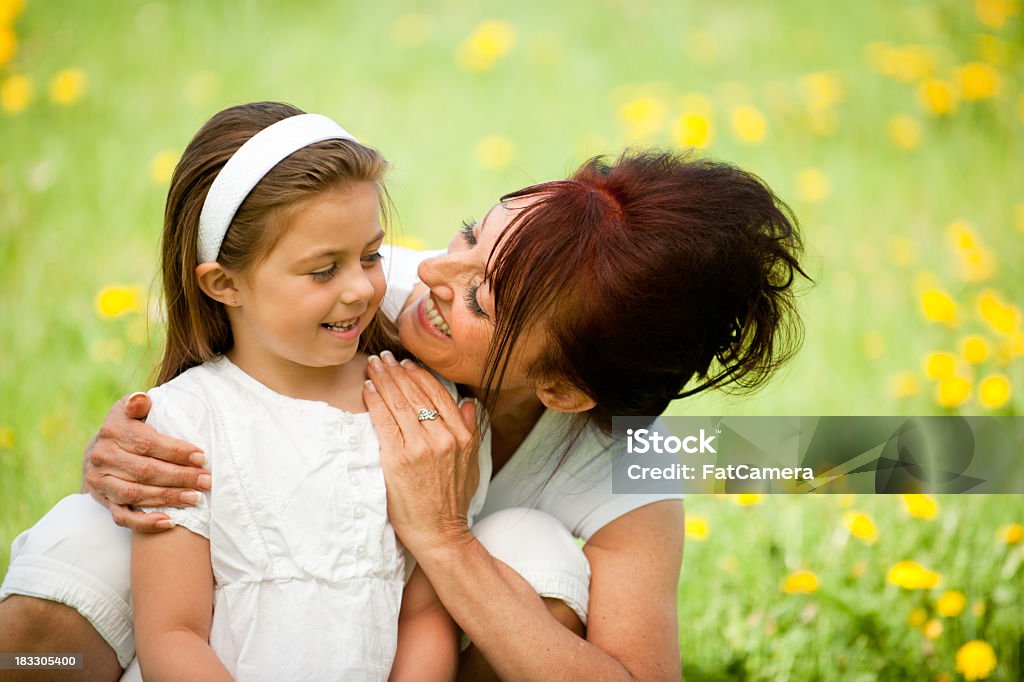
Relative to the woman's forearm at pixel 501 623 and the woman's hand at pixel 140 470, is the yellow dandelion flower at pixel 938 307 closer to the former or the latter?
the woman's forearm at pixel 501 623

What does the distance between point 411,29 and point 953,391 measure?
2958 millimetres

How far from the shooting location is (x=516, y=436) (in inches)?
92.0

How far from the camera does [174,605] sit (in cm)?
181

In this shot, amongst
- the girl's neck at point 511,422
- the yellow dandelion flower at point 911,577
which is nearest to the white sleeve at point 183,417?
the girl's neck at point 511,422

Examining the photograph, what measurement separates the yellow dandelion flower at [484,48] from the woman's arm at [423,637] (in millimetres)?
3225

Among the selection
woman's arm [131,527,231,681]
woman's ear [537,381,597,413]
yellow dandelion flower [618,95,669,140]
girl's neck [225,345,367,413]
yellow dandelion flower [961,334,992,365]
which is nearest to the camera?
woman's arm [131,527,231,681]

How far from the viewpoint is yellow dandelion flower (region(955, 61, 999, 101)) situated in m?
4.83

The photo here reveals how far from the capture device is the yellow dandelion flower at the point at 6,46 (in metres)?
4.36

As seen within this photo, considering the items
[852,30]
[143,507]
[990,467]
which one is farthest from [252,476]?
[852,30]

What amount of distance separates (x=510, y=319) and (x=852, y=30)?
155 inches

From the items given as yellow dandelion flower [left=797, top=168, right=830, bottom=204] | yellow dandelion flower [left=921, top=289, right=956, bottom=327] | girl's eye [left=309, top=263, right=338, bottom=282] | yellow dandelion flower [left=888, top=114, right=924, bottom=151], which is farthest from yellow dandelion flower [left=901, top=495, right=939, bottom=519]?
yellow dandelion flower [left=888, top=114, right=924, bottom=151]

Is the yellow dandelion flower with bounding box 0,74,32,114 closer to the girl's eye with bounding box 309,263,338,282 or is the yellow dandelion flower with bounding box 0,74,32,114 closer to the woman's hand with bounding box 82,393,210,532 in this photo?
the woman's hand with bounding box 82,393,210,532

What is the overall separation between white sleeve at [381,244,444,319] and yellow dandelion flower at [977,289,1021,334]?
6.31ft

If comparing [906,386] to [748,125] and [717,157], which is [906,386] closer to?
[717,157]
